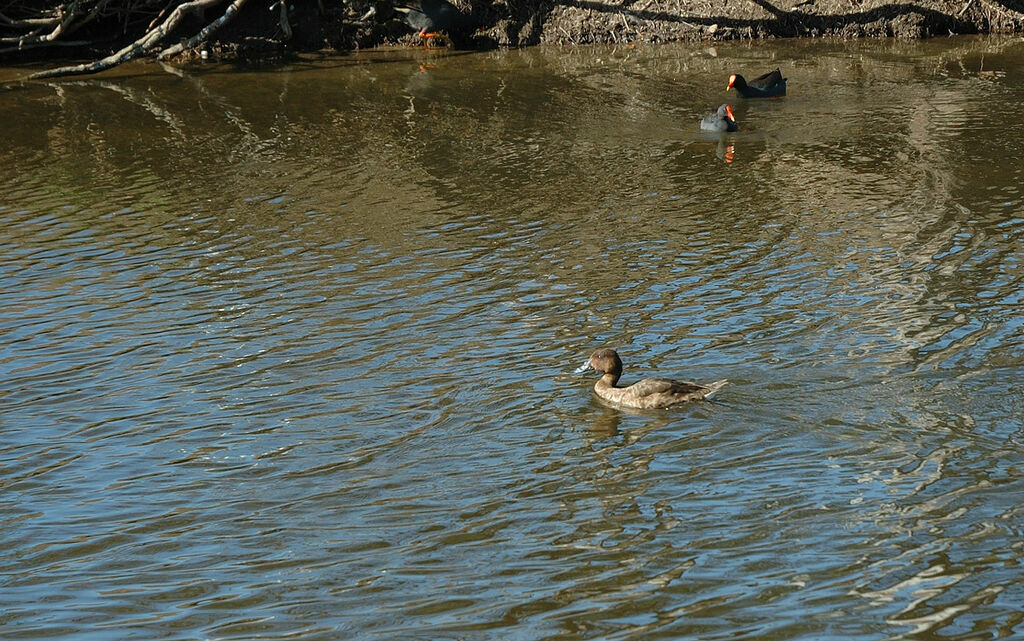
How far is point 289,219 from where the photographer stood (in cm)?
1333

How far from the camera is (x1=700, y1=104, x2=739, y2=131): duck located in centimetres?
1650

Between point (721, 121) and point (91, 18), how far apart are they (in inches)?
496

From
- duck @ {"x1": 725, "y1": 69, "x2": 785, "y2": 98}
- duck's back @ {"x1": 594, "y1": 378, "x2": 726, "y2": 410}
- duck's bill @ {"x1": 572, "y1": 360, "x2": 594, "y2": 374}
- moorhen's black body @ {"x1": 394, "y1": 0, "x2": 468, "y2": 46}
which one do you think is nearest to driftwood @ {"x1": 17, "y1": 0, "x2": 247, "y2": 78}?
moorhen's black body @ {"x1": 394, "y1": 0, "x2": 468, "y2": 46}

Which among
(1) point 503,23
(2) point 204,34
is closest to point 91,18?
(2) point 204,34

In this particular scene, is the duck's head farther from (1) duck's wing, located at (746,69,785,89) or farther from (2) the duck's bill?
(1) duck's wing, located at (746,69,785,89)

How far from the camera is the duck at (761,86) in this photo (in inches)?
728

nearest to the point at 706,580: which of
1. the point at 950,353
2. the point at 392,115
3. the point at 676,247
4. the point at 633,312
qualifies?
the point at 950,353

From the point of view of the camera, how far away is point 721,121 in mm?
16516

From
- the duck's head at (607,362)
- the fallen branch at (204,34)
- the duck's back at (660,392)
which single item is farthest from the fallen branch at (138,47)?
the duck's back at (660,392)

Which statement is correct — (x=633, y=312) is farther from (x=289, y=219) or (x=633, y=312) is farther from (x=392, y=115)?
(x=392, y=115)

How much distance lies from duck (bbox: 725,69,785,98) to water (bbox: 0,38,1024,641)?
0.68 metres

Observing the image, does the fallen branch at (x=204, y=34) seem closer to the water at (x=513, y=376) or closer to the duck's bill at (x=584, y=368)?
the water at (x=513, y=376)

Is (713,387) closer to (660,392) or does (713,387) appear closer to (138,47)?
(660,392)

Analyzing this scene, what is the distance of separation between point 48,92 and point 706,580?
17.8 m
